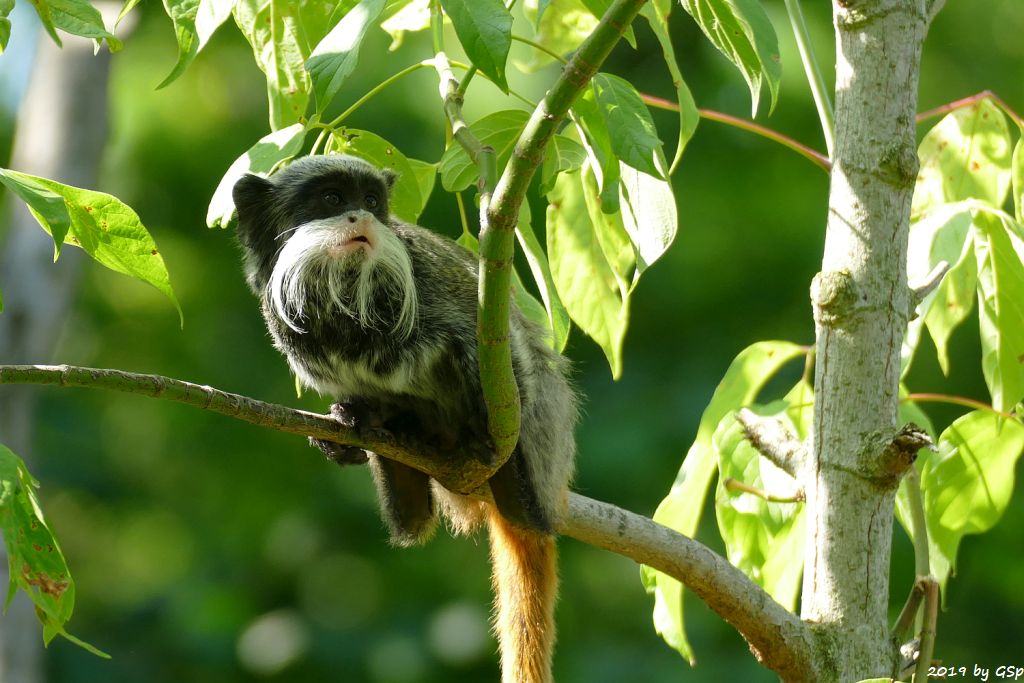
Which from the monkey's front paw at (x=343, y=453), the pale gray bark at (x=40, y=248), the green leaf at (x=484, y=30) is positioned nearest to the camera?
the green leaf at (x=484, y=30)

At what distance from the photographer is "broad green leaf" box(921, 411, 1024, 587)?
Answer: 201cm

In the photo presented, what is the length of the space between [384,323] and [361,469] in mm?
4450

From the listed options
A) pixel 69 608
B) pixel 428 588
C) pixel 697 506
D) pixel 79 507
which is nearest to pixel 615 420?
pixel 428 588

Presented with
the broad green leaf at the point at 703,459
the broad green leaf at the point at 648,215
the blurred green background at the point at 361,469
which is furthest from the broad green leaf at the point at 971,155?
the blurred green background at the point at 361,469

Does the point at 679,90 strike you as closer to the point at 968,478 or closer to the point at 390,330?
the point at 390,330

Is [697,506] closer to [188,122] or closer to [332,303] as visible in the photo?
[332,303]

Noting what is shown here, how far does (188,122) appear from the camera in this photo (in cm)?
743

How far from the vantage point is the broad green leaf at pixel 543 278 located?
1806 millimetres

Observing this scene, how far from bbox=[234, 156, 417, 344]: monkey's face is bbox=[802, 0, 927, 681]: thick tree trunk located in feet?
2.28

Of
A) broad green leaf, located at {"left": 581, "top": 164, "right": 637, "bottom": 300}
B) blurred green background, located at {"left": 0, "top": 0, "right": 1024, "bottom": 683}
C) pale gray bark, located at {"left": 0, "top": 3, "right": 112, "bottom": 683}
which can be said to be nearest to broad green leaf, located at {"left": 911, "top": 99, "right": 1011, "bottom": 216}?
broad green leaf, located at {"left": 581, "top": 164, "right": 637, "bottom": 300}

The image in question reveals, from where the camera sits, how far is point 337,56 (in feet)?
4.36

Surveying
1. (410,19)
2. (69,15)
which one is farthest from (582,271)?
(69,15)

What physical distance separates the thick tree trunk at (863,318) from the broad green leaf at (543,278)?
370 millimetres

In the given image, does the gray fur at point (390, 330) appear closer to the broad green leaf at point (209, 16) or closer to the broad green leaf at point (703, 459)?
the broad green leaf at point (703, 459)
